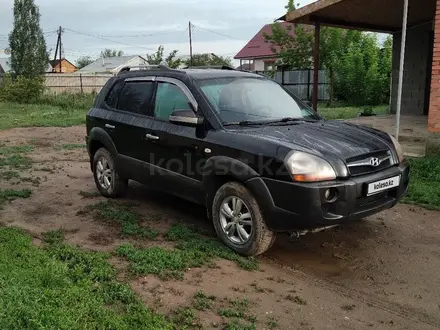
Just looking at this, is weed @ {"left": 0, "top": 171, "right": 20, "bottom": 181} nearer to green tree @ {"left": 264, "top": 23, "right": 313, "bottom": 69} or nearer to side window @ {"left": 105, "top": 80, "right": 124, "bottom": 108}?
side window @ {"left": 105, "top": 80, "right": 124, "bottom": 108}

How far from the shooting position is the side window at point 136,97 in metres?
5.72

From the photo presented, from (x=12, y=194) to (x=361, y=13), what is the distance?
29.8ft

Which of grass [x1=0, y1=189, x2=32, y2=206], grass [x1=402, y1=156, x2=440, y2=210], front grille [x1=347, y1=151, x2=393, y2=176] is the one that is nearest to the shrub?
grass [x1=0, y1=189, x2=32, y2=206]

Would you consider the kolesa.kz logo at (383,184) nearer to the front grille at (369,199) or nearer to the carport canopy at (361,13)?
the front grille at (369,199)

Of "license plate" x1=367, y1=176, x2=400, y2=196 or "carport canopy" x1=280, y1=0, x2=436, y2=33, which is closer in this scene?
"license plate" x1=367, y1=176, x2=400, y2=196

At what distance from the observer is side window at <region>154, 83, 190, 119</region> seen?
5159 mm

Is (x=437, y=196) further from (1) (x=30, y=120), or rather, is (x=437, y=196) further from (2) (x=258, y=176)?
(1) (x=30, y=120)

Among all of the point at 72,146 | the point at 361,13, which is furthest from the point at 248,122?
the point at 361,13

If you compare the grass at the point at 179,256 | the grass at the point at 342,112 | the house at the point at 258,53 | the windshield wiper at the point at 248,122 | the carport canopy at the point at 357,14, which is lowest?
the grass at the point at 179,256

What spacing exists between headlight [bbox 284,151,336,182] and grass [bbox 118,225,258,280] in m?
0.96

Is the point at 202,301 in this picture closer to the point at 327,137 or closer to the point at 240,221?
the point at 240,221

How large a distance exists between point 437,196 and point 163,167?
3754mm

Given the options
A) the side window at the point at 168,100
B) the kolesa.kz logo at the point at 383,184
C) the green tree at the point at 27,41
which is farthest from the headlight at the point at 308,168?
the green tree at the point at 27,41

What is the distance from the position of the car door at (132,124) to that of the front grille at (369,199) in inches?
101
